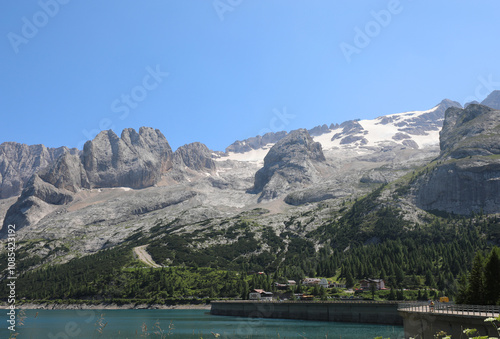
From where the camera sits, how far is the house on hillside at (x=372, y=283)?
497 feet

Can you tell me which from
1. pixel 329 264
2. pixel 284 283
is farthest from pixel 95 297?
pixel 329 264

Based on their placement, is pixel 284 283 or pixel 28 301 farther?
pixel 28 301

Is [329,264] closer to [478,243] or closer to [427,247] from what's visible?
[427,247]

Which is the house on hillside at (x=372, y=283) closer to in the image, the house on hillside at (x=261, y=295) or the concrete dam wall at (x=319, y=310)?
the house on hillside at (x=261, y=295)

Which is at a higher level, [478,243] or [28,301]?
[478,243]

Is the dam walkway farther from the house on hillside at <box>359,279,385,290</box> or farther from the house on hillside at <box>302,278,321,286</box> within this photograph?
the house on hillside at <box>302,278,321,286</box>

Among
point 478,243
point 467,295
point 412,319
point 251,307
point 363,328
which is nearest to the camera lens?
point 412,319

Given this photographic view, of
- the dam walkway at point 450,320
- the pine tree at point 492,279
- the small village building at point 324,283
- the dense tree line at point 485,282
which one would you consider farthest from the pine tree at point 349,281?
the dam walkway at point 450,320

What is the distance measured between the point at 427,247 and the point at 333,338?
5188 inches

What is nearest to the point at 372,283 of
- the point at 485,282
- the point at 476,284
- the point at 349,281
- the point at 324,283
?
the point at 349,281

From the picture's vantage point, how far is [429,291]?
461 feet

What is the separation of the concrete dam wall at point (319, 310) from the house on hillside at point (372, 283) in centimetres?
3617

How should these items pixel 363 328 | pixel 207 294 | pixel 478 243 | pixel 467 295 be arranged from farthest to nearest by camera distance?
pixel 478 243, pixel 207 294, pixel 363 328, pixel 467 295

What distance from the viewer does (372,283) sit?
493ft
